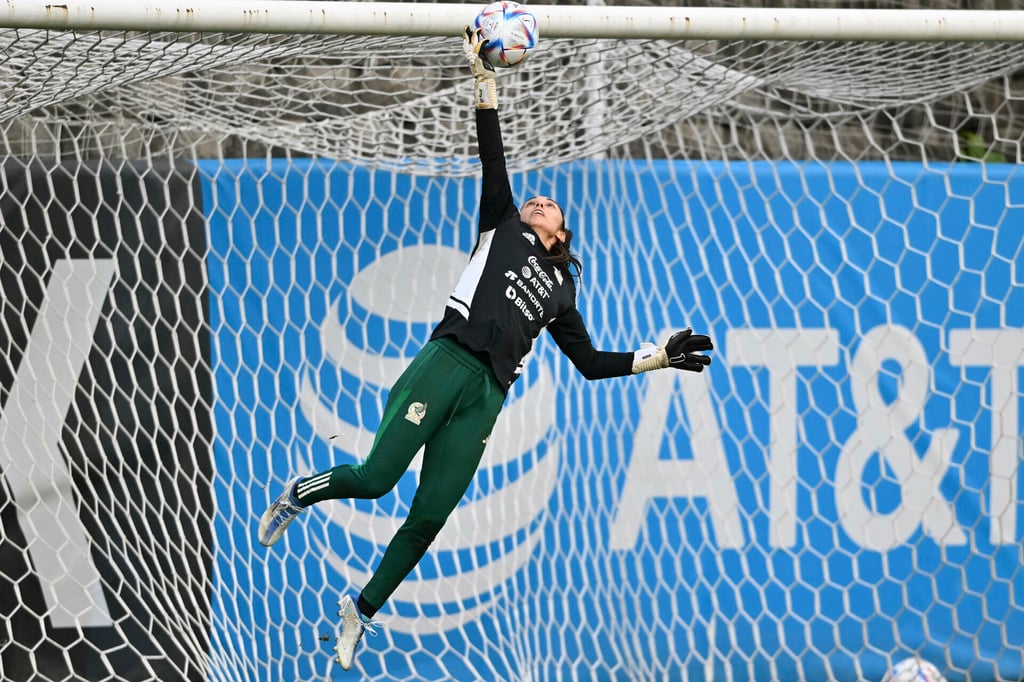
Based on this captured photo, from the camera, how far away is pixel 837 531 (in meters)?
3.51

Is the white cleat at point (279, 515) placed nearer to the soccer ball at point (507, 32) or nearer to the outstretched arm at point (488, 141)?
the outstretched arm at point (488, 141)

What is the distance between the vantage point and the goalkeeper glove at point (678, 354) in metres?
2.64

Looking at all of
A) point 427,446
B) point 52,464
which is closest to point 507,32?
point 427,446

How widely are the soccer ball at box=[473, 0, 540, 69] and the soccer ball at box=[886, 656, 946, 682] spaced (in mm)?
2120

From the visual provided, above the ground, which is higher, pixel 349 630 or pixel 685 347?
pixel 685 347

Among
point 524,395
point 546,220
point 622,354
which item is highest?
point 546,220

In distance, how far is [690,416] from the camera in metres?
3.51

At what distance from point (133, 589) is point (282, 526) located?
77cm

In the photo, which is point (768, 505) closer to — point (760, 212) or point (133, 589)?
point (760, 212)

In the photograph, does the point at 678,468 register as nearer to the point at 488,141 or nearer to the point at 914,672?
the point at 914,672

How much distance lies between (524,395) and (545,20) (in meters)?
1.36

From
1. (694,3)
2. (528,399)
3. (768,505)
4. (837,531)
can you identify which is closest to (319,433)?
(528,399)

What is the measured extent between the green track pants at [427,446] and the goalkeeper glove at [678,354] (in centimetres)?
36

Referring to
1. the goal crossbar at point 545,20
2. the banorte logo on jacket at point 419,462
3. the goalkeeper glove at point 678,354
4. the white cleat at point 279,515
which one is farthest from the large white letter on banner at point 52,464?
the goalkeeper glove at point 678,354
